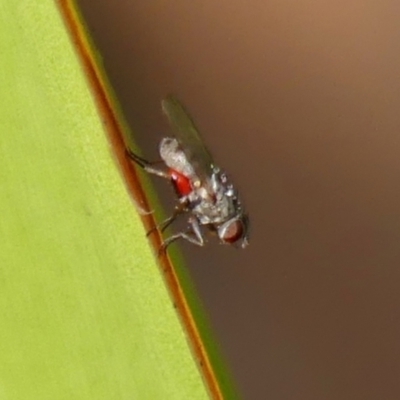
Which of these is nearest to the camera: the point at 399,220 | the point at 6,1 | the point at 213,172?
the point at 6,1

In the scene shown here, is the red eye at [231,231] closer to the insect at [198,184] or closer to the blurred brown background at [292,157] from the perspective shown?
the insect at [198,184]

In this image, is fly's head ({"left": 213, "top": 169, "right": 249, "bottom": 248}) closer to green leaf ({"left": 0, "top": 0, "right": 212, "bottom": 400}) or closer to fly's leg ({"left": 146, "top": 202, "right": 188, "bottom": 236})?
fly's leg ({"left": 146, "top": 202, "right": 188, "bottom": 236})

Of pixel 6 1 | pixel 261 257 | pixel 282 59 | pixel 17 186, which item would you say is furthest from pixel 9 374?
pixel 282 59

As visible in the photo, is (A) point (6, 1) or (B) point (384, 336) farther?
(B) point (384, 336)

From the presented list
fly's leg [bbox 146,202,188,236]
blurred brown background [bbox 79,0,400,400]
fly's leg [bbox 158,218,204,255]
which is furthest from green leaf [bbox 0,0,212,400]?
blurred brown background [bbox 79,0,400,400]

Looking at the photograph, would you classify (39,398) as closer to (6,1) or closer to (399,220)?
(6,1)

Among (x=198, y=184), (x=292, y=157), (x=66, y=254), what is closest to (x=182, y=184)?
(x=198, y=184)

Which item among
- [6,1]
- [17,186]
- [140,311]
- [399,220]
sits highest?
[6,1]
